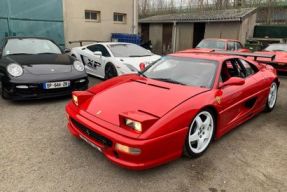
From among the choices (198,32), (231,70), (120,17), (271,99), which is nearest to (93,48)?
(231,70)

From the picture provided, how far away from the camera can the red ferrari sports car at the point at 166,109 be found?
254cm

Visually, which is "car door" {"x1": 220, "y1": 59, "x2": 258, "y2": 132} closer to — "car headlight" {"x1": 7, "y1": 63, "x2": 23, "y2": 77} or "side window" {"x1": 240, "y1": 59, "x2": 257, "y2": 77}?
"side window" {"x1": 240, "y1": 59, "x2": 257, "y2": 77}

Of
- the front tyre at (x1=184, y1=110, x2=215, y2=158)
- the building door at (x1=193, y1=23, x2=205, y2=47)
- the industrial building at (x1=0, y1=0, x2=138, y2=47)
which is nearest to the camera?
the front tyre at (x1=184, y1=110, x2=215, y2=158)

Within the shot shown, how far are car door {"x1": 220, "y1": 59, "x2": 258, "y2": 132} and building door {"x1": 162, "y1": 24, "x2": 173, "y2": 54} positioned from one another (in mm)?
15017

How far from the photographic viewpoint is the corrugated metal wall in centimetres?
1008

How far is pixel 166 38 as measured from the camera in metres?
19.4

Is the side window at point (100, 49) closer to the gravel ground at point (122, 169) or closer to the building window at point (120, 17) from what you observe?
the gravel ground at point (122, 169)

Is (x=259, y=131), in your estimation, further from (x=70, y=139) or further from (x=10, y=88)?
(x=10, y=88)

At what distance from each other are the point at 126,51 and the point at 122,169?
4.75 meters

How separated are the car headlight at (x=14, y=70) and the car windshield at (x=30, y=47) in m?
0.95

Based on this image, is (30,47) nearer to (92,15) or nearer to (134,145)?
(134,145)

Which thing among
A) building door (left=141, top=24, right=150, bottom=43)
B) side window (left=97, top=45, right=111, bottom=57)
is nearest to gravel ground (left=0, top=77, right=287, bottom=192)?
side window (left=97, top=45, right=111, bottom=57)

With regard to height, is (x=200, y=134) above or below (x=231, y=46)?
below

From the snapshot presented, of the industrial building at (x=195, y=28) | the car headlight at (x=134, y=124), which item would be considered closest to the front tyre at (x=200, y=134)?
the car headlight at (x=134, y=124)
